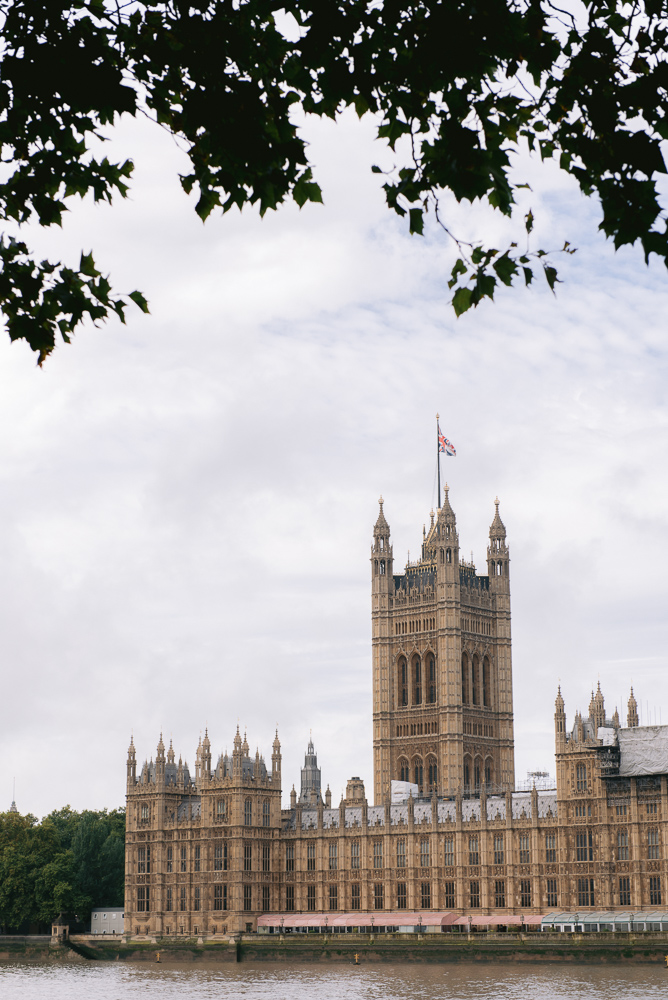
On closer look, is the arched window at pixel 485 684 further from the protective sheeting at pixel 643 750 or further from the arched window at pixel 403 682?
the protective sheeting at pixel 643 750

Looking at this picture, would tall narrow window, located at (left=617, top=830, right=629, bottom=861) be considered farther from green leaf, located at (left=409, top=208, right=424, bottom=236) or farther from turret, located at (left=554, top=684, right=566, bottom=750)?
green leaf, located at (left=409, top=208, right=424, bottom=236)

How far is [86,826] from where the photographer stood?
154 meters

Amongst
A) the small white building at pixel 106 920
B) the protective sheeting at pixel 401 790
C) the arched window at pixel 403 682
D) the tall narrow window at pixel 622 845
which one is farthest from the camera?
the arched window at pixel 403 682

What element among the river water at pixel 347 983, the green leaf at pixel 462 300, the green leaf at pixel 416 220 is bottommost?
the river water at pixel 347 983

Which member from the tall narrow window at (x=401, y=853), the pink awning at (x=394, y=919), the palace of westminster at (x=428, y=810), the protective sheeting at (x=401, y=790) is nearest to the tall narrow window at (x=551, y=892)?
the palace of westminster at (x=428, y=810)

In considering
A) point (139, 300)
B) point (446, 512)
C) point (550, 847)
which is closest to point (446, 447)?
point (446, 512)

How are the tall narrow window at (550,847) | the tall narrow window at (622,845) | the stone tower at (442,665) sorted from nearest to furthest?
the tall narrow window at (622,845) < the tall narrow window at (550,847) < the stone tower at (442,665)

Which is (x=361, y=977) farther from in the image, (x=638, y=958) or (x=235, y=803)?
(x=235, y=803)

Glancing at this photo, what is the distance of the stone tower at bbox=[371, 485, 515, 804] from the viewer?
171000 millimetres

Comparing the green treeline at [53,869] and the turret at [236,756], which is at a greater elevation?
the turret at [236,756]

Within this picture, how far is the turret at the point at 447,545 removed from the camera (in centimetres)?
17612

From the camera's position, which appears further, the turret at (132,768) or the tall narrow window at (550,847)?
the turret at (132,768)

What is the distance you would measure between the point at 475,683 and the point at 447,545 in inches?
685

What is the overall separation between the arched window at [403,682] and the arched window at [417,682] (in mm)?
1151
